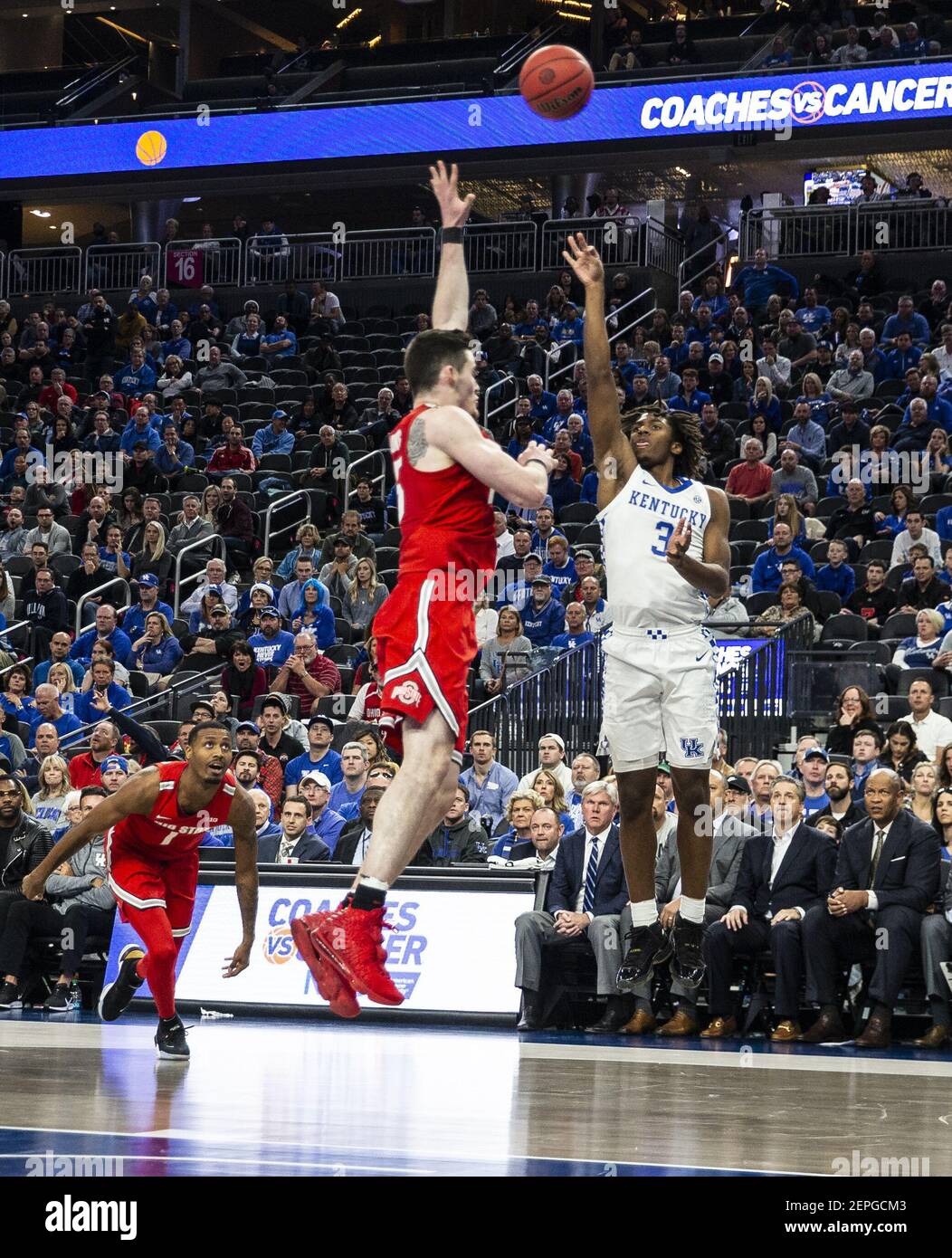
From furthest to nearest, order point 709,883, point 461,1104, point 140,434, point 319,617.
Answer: point 140,434 → point 319,617 → point 709,883 → point 461,1104

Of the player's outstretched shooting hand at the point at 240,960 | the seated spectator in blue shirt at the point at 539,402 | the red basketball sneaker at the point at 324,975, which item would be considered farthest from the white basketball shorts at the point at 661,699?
the seated spectator in blue shirt at the point at 539,402

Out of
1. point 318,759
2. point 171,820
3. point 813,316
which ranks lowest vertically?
point 171,820

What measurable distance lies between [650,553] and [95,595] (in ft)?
41.5

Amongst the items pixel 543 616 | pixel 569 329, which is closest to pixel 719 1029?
pixel 543 616

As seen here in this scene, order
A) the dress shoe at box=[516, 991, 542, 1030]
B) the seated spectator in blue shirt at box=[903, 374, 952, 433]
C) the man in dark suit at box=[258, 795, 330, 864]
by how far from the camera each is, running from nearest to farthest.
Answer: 1. the dress shoe at box=[516, 991, 542, 1030]
2. the man in dark suit at box=[258, 795, 330, 864]
3. the seated spectator in blue shirt at box=[903, 374, 952, 433]

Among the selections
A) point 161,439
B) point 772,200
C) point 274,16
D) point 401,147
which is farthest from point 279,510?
point 274,16

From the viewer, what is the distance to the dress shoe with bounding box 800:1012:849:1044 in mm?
10422

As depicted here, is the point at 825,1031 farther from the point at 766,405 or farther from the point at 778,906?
the point at 766,405

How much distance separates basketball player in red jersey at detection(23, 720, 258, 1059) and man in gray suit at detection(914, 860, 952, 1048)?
4.16m

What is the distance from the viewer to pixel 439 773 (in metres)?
5.83

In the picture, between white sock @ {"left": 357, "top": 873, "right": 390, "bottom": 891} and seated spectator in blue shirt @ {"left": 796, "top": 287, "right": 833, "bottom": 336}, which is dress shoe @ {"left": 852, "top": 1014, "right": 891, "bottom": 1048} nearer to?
white sock @ {"left": 357, "top": 873, "right": 390, "bottom": 891}

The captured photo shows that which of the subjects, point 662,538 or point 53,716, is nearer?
point 662,538

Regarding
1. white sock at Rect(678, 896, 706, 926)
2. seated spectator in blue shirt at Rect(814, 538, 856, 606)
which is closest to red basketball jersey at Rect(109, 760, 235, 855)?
white sock at Rect(678, 896, 706, 926)

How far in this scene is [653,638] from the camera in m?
6.84
